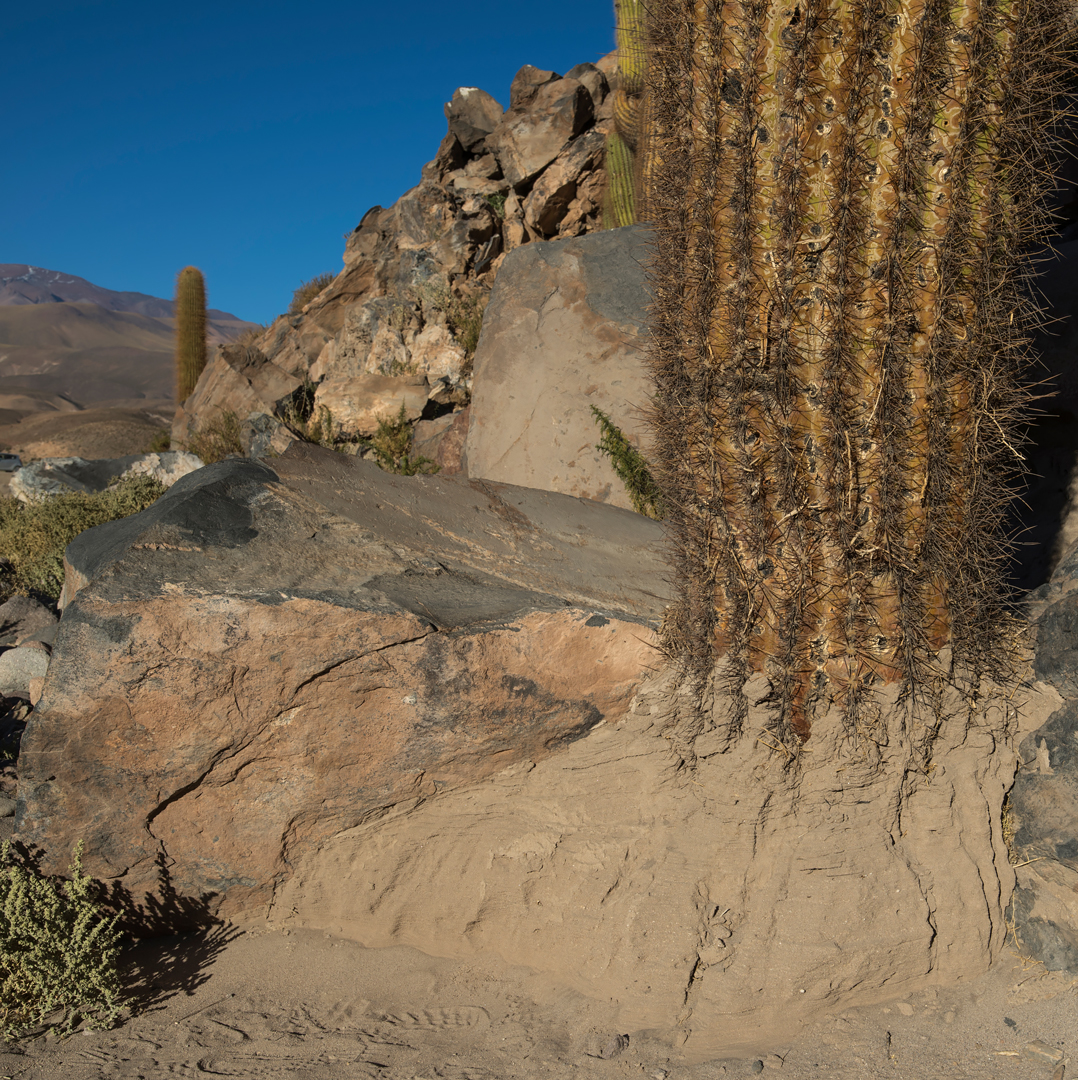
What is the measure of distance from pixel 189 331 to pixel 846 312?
1306 cm

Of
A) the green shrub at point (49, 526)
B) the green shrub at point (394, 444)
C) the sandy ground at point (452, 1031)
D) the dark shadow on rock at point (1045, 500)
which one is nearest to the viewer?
the sandy ground at point (452, 1031)

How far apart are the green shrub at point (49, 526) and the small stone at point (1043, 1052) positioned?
5.20 meters

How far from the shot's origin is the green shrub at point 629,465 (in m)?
4.46

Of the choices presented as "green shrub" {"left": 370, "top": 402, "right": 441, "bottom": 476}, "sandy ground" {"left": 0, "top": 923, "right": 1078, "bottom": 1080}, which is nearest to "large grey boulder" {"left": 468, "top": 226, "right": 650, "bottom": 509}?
"green shrub" {"left": 370, "top": 402, "right": 441, "bottom": 476}

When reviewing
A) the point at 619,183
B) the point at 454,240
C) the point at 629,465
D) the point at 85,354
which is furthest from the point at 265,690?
the point at 85,354

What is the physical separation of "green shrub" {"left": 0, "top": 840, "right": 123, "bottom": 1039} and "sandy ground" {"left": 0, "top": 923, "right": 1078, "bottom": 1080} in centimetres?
7

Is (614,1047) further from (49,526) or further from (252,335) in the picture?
(252,335)

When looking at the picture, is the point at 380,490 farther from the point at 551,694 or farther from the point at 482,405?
the point at 482,405

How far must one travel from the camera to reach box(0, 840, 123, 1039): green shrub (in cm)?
219

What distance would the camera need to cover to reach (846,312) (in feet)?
6.39

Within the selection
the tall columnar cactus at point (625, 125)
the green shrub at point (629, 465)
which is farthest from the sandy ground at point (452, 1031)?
the tall columnar cactus at point (625, 125)

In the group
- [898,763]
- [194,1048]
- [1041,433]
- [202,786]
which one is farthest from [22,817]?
[1041,433]

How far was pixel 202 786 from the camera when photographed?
8.11 ft

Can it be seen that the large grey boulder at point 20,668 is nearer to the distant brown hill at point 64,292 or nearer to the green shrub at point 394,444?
the green shrub at point 394,444
